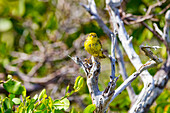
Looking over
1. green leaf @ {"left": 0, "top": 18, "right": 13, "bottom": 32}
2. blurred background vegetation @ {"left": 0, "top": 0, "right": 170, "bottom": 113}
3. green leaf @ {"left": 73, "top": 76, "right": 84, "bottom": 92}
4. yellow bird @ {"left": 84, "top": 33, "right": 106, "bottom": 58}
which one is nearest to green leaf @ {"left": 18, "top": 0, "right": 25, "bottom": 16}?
blurred background vegetation @ {"left": 0, "top": 0, "right": 170, "bottom": 113}

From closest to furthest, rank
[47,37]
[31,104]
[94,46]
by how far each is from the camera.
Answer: [31,104] < [94,46] < [47,37]

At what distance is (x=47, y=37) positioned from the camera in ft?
8.03

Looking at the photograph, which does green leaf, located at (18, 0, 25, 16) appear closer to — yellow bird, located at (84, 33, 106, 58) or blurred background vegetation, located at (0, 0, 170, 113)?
blurred background vegetation, located at (0, 0, 170, 113)

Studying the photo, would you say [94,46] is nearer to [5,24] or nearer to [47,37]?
[5,24]

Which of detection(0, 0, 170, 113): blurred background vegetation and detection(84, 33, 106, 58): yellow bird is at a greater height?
detection(0, 0, 170, 113): blurred background vegetation

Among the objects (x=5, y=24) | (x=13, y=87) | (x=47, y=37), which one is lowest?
(x=13, y=87)

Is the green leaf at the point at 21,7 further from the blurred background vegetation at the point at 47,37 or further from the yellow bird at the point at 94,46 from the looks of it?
the yellow bird at the point at 94,46

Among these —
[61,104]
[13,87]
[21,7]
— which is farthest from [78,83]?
[21,7]

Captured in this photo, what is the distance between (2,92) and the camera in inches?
83.4

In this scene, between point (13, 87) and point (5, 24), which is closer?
point (13, 87)

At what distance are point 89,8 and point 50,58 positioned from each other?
3.51 feet

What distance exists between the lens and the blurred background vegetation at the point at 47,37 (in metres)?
2.06

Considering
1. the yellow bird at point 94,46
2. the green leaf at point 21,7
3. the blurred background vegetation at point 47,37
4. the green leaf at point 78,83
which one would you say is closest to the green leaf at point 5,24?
the blurred background vegetation at point 47,37

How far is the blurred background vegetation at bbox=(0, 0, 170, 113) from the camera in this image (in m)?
2.06
